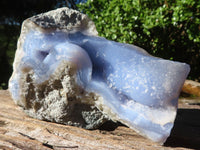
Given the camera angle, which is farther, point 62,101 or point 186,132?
point 186,132

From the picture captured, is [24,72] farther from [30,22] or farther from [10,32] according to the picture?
[10,32]


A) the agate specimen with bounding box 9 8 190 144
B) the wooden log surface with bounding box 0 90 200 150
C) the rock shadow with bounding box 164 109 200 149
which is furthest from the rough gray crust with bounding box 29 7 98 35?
the rock shadow with bounding box 164 109 200 149

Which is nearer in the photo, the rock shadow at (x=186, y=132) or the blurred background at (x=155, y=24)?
the rock shadow at (x=186, y=132)

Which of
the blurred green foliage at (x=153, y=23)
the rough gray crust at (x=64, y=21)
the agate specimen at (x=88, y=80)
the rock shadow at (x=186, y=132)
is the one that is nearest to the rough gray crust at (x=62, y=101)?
the agate specimen at (x=88, y=80)

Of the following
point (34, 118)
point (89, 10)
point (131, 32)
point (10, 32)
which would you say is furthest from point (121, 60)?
point (10, 32)

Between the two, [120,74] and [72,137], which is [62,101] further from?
[120,74]

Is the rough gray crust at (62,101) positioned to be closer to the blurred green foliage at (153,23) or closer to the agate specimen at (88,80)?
the agate specimen at (88,80)

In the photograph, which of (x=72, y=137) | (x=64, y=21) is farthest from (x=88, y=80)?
(x=64, y=21)

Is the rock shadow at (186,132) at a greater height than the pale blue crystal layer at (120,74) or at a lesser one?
lesser
